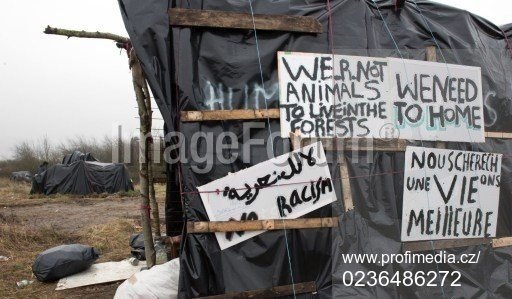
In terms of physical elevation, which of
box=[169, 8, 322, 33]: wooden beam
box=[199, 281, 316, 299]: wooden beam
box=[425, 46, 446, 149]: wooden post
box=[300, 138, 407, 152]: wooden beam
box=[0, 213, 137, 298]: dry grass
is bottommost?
box=[0, 213, 137, 298]: dry grass

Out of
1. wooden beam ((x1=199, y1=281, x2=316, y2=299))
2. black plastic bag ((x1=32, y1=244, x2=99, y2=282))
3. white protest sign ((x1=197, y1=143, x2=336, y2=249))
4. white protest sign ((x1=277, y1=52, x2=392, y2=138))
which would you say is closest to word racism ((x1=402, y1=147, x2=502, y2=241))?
white protest sign ((x1=277, y1=52, x2=392, y2=138))

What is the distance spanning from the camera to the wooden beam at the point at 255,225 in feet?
11.5

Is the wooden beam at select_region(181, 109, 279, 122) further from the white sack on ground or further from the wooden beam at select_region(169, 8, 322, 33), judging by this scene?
the white sack on ground

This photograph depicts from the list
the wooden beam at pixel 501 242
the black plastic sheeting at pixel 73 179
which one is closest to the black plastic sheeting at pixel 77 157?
the black plastic sheeting at pixel 73 179

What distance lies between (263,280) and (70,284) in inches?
140

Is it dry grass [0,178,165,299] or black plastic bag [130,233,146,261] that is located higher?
black plastic bag [130,233,146,261]

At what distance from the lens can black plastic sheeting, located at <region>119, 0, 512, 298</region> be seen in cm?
359

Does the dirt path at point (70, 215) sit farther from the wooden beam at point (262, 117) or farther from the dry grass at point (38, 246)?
the wooden beam at point (262, 117)

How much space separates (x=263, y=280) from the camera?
143 inches

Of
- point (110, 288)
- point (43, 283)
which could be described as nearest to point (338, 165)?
point (110, 288)

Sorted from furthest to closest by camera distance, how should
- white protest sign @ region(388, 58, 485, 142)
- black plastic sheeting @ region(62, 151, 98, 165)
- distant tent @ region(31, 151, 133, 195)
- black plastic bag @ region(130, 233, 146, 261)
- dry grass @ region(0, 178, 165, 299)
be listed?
black plastic sheeting @ region(62, 151, 98, 165)
distant tent @ region(31, 151, 133, 195)
black plastic bag @ region(130, 233, 146, 261)
dry grass @ region(0, 178, 165, 299)
white protest sign @ region(388, 58, 485, 142)

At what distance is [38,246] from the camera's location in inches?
346

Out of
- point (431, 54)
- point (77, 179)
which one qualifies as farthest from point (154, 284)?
point (77, 179)

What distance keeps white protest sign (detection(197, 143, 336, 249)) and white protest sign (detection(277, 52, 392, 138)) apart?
297mm
